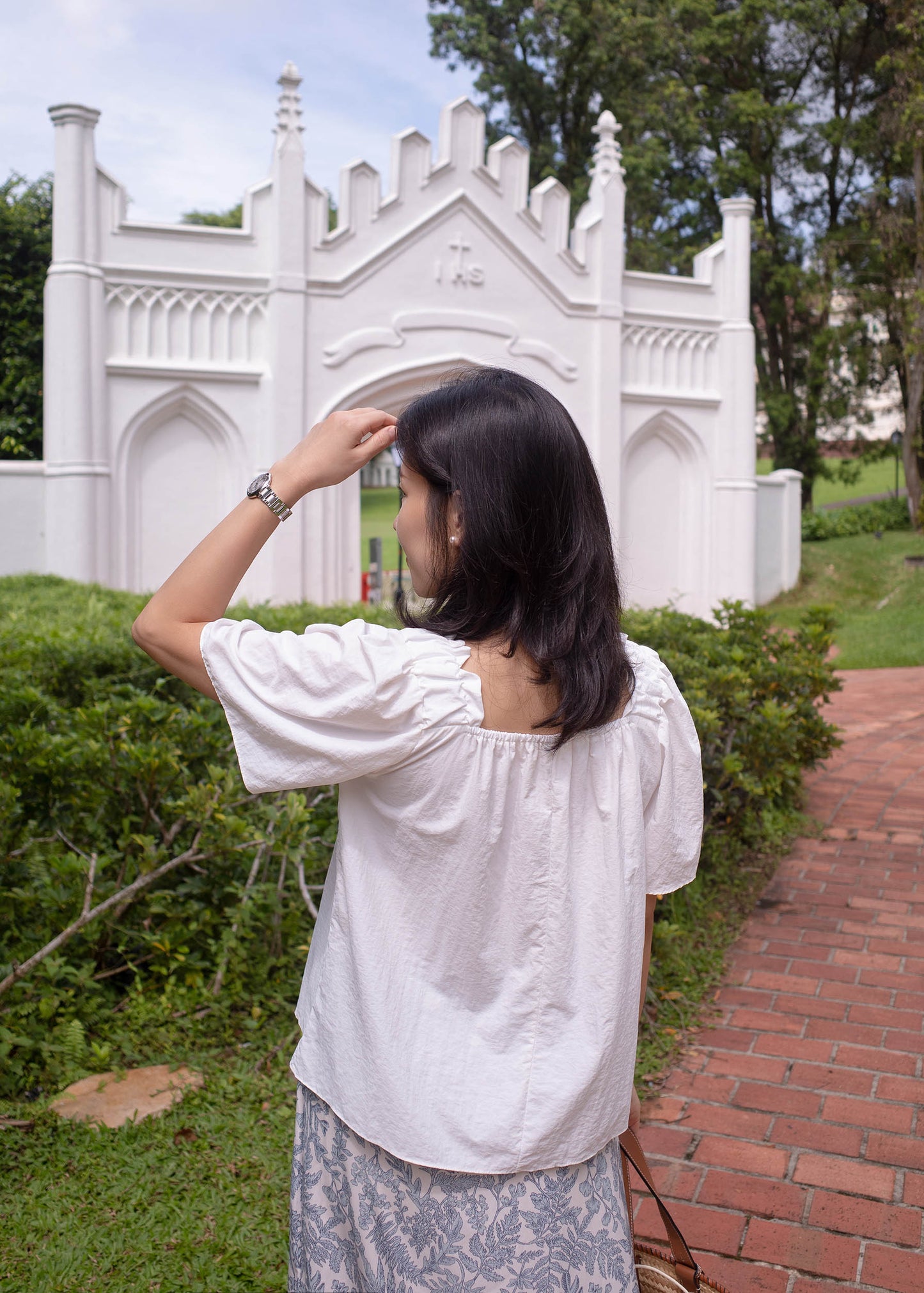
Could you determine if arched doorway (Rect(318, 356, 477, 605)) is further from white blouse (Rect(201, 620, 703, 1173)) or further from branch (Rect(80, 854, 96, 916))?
white blouse (Rect(201, 620, 703, 1173))

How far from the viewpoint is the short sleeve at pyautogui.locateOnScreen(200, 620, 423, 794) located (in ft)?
4.09

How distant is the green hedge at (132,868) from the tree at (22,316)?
1506 cm

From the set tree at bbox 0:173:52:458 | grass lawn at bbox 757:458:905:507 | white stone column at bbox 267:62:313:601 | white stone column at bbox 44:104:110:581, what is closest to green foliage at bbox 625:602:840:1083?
white stone column at bbox 267:62:313:601

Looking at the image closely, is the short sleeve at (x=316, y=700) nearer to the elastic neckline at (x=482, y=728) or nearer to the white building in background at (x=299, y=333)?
the elastic neckline at (x=482, y=728)

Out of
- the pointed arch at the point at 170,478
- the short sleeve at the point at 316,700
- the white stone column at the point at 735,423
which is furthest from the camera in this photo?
the white stone column at the point at 735,423

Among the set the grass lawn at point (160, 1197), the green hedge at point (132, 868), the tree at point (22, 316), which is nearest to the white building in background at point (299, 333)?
the tree at point (22, 316)

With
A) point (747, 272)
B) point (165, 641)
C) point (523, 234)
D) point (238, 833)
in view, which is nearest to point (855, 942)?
point (238, 833)

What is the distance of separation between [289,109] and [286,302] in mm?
2391

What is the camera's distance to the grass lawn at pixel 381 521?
107ft

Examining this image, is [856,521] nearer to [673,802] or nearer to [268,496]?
[673,802]

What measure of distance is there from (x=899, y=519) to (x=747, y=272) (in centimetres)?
1005

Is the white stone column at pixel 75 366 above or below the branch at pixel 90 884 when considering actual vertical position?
above

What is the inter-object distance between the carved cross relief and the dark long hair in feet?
45.1

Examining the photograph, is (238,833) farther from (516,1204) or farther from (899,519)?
(899,519)
